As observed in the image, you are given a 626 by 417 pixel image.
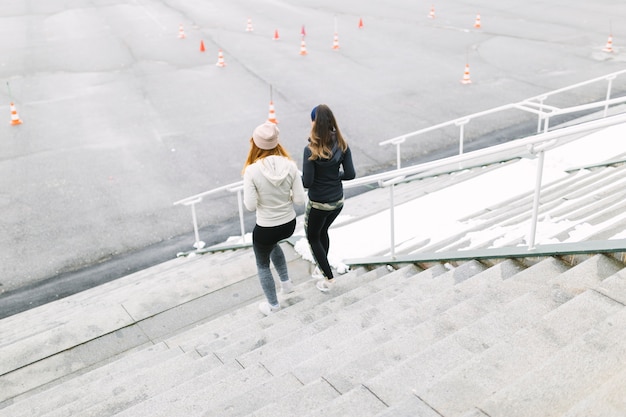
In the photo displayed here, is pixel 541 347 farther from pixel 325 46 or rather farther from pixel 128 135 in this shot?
pixel 325 46

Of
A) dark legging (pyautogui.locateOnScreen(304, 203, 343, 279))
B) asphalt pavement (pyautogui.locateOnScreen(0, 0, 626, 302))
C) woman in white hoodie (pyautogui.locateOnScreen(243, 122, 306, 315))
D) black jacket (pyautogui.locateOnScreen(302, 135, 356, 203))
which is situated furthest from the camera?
asphalt pavement (pyautogui.locateOnScreen(0, 0, 626, 302))

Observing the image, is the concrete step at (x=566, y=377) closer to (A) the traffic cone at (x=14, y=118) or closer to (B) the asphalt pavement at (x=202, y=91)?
(B) the asphalt pavement at (x=202, y=91)

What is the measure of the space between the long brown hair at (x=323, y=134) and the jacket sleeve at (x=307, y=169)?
37mm

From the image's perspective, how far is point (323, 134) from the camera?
4.74 m

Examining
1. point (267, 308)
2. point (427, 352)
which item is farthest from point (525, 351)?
point (267, 308)

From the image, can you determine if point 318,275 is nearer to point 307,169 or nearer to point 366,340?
point 307,169

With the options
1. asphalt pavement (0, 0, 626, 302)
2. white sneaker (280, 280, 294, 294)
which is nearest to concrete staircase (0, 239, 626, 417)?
white sneaker (280, 280, 294, 294)

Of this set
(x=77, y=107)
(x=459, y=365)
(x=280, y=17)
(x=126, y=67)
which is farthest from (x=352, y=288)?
(x=280, y=17)

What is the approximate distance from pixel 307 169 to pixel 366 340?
1443mm

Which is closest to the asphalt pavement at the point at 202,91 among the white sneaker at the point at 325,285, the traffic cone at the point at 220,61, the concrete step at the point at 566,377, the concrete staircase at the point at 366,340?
the traffic cone at the point at 220,61

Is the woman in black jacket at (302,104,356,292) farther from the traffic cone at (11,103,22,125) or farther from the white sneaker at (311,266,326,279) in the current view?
the traffic cone at (11,103,22,125)

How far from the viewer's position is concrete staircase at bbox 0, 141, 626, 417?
3.03m

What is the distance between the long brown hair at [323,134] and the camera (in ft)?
15.3

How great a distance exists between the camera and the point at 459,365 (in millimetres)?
3268
